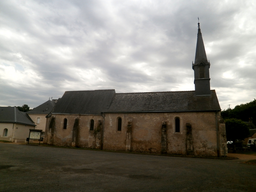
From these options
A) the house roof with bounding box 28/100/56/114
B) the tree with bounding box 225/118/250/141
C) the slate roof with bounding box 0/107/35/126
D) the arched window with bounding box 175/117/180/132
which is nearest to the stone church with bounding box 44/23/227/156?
the arched window with bounding box 175/117/180/132

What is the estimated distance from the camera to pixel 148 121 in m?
25.7

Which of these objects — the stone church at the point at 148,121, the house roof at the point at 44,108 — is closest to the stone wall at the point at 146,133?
the stone church at the point at 148,121

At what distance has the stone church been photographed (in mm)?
23031

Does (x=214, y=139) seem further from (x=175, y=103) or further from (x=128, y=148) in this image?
(x=128, y=148)

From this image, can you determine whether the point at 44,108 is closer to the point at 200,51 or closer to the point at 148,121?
the point at 148,121

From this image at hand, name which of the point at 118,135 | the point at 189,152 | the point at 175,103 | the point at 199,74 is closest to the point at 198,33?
the point at 199,74

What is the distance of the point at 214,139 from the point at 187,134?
3.27 metres

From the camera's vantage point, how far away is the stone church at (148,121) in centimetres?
2303

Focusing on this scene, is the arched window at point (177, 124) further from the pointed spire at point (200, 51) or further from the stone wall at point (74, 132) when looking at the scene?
the stone wall at point (74, 132)

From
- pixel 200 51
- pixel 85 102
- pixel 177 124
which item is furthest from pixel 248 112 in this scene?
pixel 85 102

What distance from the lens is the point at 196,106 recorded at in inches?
956

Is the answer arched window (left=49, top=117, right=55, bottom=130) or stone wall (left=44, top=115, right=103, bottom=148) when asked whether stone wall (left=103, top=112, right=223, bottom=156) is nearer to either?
stone wall (left=44, top=115, right=103, bottom=148)

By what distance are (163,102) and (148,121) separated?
3.67 metres

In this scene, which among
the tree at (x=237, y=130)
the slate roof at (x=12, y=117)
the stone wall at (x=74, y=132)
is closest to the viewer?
the stone wall at (x=74, y=132)
